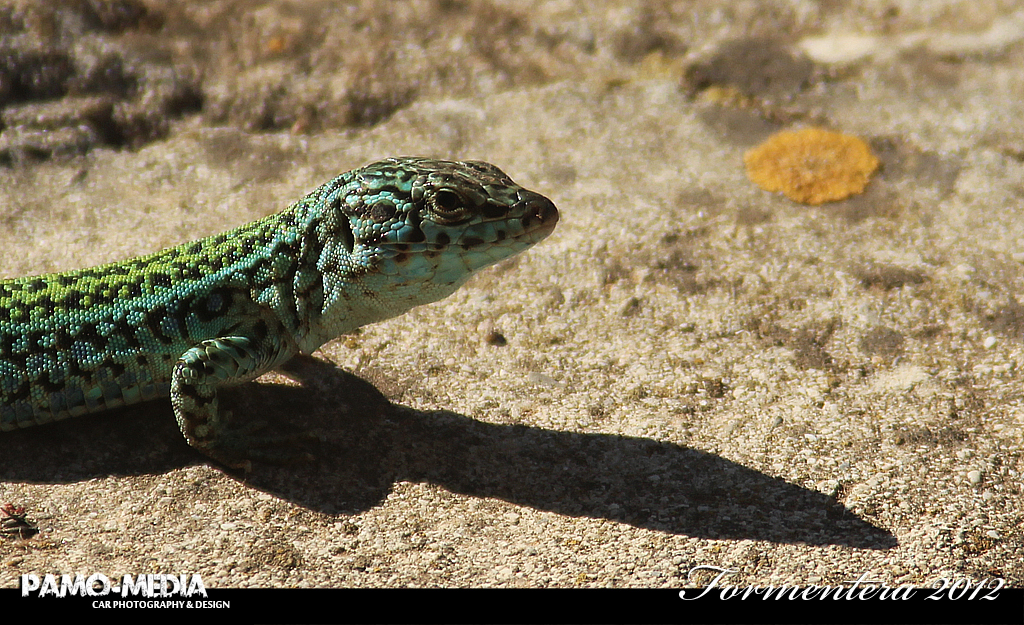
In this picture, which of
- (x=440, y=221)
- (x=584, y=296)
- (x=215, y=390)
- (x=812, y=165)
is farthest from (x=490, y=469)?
(x=812, y=165)

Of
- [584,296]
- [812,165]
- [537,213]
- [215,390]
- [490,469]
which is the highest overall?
[812,165]

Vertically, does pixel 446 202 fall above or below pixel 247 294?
above

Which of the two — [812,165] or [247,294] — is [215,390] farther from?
[812,165]

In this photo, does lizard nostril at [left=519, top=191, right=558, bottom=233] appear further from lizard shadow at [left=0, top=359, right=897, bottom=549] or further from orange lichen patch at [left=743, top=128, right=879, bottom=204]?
orange lichen patch at [left=743, top=128, right=879, bottom=204]

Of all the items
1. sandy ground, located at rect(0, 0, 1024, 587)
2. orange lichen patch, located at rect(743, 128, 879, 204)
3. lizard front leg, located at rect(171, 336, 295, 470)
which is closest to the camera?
sandy ground, located at rect(0, 0, 1024, 587)

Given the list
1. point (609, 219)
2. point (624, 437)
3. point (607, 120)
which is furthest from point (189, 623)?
point (607, 120)

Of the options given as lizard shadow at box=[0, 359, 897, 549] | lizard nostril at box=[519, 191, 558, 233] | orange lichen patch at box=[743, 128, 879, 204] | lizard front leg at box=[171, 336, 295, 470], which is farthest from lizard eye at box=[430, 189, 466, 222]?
orange lichen patch at box=[743, 128, 879, 204]
